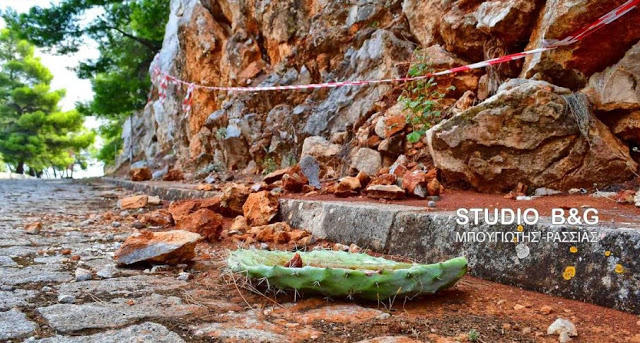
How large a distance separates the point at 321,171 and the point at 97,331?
13.0 feet

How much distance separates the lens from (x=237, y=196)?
373 centimetres

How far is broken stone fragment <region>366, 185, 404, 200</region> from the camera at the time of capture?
120 inches

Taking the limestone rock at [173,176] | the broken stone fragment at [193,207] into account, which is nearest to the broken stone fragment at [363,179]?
the broken stone fragment at [193,207]

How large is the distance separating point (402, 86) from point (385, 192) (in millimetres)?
2115

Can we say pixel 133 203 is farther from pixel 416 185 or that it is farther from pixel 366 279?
pixel 366 279

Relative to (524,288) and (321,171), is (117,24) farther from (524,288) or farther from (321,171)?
(524,288)

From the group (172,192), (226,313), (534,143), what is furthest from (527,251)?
(172,192)

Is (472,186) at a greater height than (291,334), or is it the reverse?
(472,186)

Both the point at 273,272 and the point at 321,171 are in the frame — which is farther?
the point at 321,171

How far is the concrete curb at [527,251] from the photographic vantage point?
135 centimetres

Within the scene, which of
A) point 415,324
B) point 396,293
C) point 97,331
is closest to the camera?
point 97,331

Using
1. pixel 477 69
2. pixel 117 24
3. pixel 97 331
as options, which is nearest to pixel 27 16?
pixel 117 24

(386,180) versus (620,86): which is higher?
(620,86)

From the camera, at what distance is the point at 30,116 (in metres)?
23.4
